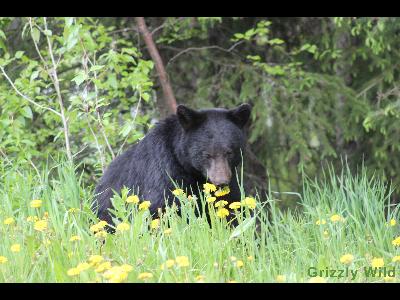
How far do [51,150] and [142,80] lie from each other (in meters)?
1.93

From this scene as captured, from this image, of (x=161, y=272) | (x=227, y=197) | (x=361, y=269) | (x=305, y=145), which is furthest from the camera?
(x=305, y=145)

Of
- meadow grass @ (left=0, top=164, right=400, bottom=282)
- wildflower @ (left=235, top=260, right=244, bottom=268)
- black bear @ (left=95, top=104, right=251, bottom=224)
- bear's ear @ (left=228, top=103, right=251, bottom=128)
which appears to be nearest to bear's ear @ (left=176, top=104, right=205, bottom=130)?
black bear @ (left=95, top=104, right=251, bottom=224)

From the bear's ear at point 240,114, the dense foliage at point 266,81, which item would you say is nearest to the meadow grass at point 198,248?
the bear's ear at point 240,114

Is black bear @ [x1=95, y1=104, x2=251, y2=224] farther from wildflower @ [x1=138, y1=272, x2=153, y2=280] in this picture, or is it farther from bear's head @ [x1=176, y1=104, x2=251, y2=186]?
wildflower @ [x1=138, y1=272, x2=153, y2=280]

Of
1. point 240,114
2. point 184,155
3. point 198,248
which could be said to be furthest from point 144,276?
point 240,114

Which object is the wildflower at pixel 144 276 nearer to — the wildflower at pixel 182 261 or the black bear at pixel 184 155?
the wildflower at pixel 182 261

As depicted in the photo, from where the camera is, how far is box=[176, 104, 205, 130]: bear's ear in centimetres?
588

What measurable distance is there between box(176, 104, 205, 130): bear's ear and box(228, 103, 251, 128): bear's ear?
217 millimetres

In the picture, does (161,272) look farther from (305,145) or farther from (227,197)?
(305,145)

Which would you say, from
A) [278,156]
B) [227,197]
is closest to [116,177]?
[227,197]

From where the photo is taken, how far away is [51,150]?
8672 mm

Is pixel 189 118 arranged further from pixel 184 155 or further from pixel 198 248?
pixel 198 248

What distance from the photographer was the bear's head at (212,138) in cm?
580
